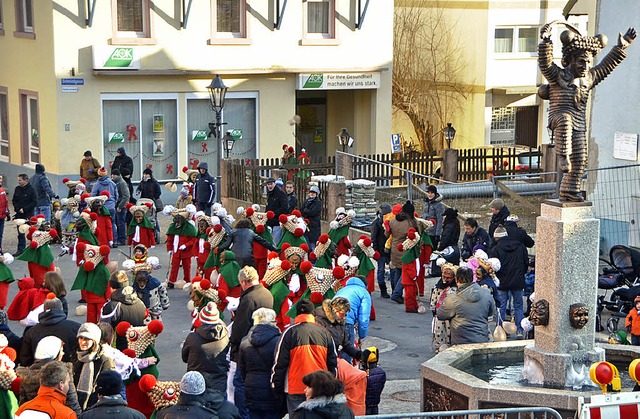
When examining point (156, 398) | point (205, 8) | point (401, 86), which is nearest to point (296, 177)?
point (205, 8)

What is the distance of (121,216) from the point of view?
23359 mm

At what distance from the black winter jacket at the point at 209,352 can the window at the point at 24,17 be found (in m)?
20.2

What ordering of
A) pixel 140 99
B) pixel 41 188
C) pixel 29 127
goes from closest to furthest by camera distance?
pixel 41 188 → pixel 140 99 → pixel 29 127

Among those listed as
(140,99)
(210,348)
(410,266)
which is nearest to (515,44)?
(140,99)

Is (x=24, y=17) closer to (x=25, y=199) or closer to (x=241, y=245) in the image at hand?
(x=25, y=199)

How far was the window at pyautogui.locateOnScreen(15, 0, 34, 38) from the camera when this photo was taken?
29438 millimetres

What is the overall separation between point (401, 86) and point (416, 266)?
20.4 metres

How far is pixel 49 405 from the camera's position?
337 inches

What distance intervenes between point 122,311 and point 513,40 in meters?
27.9

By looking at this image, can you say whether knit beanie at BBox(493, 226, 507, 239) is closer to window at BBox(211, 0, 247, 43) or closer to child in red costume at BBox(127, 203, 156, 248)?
child in red costume at BBox(127, 203, 156, 248)

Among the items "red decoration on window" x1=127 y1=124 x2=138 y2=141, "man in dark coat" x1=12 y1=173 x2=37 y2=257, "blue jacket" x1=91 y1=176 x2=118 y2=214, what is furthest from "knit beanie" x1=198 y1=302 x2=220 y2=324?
"red decoration on window" x1=127 y1=124 x2=138 y2=141

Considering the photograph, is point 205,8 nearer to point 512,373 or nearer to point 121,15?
point 121,15

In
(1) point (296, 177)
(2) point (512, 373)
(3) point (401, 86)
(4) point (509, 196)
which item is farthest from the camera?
(3) point (401, 86)

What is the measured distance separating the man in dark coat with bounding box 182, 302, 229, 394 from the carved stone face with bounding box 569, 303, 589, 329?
130 inches
